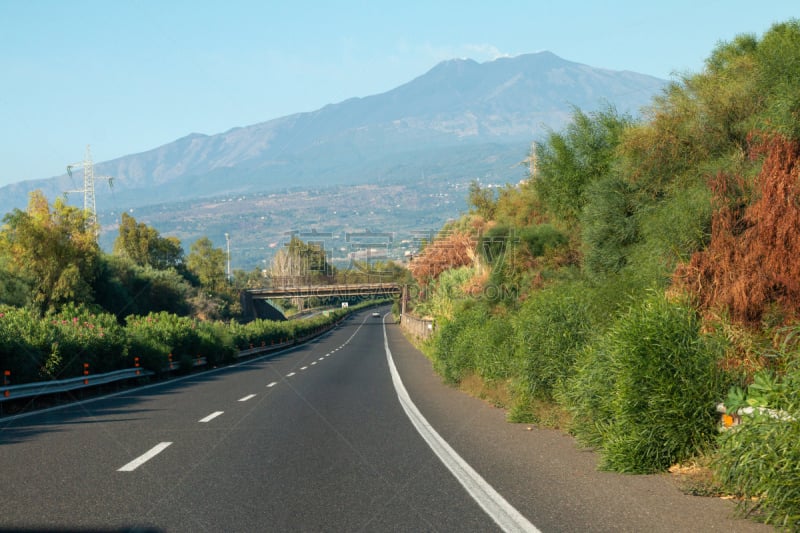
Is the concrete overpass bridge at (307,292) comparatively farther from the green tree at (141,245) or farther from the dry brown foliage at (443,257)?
the dry brown foliage at (443,257)

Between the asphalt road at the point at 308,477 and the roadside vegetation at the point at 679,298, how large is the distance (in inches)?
22.4

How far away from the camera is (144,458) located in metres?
9.83

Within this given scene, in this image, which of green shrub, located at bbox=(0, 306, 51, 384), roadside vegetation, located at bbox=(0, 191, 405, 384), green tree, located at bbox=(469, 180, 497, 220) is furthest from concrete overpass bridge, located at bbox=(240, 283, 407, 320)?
green shrub, located at bbox=(0, 306, 51, 384)

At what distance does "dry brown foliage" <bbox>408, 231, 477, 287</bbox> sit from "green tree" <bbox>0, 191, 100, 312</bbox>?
23.7 m

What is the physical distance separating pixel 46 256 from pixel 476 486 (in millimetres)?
58845

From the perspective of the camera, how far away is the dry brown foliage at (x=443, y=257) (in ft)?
169

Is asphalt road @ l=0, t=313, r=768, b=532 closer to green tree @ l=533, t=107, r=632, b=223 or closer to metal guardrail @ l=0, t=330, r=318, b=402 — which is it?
metal guardrail @ l=0, t=330, r=318, b=402

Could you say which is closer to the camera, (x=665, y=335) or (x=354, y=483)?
(x=354, y=483)

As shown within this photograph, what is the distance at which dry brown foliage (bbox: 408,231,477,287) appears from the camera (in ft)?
169

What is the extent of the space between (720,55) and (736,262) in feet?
38.8

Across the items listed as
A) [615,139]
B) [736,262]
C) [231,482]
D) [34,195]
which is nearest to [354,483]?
[231,482]

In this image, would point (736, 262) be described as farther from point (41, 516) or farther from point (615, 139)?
point (615, 139)

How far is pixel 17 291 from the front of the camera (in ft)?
193

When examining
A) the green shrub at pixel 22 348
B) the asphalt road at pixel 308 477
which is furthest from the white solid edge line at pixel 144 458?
the green shrub at pixel 22 348
